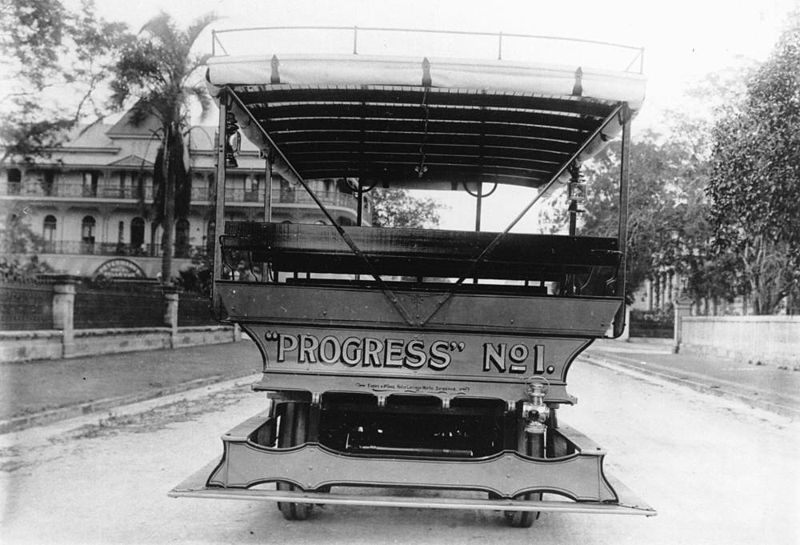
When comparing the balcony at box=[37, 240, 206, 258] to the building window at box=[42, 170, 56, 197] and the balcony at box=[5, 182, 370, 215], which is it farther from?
the building window at box=[42, 170, 56, 197]

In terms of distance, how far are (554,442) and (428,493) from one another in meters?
1.41

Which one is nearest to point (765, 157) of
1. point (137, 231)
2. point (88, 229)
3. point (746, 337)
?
point (746, 337)

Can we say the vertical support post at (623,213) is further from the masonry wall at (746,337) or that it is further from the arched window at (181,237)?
the arched window at (181,237)

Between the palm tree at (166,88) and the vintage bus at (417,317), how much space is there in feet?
70.7

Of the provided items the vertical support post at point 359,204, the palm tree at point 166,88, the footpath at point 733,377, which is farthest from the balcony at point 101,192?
the vertical support post at point 359,204

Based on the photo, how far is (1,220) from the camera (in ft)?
87.4

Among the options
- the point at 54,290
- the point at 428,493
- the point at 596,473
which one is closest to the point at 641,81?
the point at 596,473

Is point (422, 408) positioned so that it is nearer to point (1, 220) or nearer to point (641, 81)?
point (641, 81)

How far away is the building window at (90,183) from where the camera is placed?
48.7m

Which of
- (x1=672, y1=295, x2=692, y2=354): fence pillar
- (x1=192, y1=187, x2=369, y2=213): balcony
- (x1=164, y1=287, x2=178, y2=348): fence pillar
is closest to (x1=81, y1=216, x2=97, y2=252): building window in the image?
(x1=192, y1=187, x2=369, y2=213): balcony

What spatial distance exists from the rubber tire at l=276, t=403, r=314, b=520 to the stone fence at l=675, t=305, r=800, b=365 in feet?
62.8

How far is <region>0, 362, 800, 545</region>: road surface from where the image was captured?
4918mm

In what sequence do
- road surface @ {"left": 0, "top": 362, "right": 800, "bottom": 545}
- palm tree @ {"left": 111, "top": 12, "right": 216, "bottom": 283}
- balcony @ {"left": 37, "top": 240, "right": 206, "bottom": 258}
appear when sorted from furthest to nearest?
balcony @ {"left": 37, "top": 240, "right": 206, "bottom": 258}
palm tree @ {"left": 111, "top": 12, "right": 216, "bottom": 283}
road surface @ {"left": 0, "top": 362, "right": 800, "bottom": 545}

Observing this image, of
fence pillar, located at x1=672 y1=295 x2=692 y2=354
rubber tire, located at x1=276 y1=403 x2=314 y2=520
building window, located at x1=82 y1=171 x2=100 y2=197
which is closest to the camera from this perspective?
rubber tire, located at x1=276 y1=403 x2=314 y2=520
